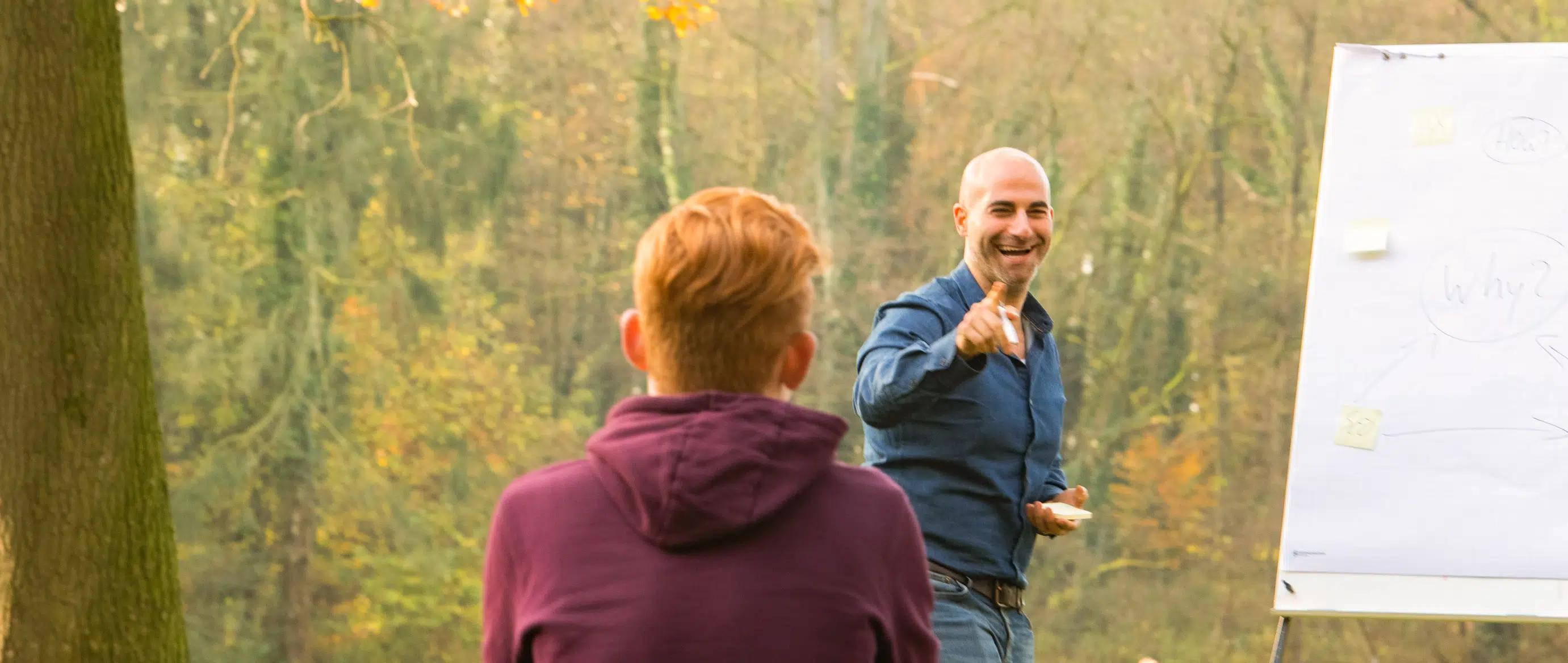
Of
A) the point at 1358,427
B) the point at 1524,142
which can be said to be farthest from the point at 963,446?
the point at 1524,142

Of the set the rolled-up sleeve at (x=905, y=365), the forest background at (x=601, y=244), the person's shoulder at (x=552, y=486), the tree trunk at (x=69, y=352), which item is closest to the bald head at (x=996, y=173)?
the rolled-up sleeve at (x=905, y=365)

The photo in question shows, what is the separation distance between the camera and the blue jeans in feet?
6.07

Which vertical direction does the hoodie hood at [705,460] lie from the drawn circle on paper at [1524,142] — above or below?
below

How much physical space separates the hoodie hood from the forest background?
5.82m

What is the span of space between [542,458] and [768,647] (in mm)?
6174

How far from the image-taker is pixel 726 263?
37.9 inches

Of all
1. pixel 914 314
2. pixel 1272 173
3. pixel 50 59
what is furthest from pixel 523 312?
pixel 914 314

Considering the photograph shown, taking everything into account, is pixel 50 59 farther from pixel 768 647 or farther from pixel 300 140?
pixel 300 140

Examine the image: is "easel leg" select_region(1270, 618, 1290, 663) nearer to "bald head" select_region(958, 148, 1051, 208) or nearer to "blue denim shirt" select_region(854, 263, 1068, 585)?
"blue denim shirt" select_region(854, 263, 1068, 585)

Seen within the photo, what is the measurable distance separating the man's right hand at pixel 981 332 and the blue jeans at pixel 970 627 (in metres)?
0.37

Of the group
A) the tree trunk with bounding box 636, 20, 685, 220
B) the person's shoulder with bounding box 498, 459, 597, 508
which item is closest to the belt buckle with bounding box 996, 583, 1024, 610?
the person's shoulder with bounding box 498, 459, 597, 508

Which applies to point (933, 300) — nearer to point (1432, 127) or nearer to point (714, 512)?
point (714, 512)

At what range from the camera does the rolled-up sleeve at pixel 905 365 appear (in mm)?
1714

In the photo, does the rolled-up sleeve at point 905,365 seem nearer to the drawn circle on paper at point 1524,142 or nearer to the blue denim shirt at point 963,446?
the blue denim shirt at point 963,446
